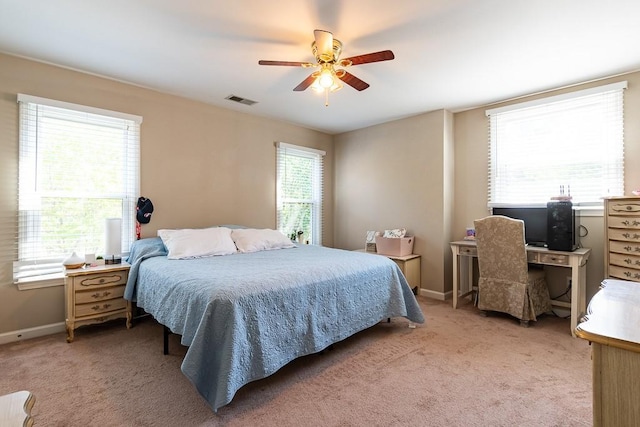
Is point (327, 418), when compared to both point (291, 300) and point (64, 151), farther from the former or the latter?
point (64, 151)

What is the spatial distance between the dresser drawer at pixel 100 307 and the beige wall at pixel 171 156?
0.41 m

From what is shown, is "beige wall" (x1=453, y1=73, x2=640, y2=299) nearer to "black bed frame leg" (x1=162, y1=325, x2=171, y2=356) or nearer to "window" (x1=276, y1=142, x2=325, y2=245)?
"window" (x1=276, y1=142, x2=325, y2=245)

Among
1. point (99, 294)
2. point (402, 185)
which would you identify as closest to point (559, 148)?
point (402, 185)

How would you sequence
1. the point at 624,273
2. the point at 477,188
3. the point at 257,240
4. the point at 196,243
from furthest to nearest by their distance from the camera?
the point at 477,188
the point at 257,240
the point at 196,243
the point at 624,273

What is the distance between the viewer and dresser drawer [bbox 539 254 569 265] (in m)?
2.89

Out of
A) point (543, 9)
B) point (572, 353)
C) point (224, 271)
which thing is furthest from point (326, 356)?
point (543, 9)

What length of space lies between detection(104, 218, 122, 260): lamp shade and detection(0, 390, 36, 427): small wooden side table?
2.23 meters

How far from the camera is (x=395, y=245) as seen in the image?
13.6 feet

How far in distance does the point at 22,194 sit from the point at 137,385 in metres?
2.05

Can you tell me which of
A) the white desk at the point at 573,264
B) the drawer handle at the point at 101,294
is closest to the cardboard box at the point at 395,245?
the white desk at the point at 573,264

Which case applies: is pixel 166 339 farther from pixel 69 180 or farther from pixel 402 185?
pixel 402 185

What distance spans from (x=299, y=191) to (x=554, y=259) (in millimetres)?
3387

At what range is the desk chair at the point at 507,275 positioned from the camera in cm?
303

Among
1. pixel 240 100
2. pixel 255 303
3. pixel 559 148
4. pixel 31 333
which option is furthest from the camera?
pixel 240 100
